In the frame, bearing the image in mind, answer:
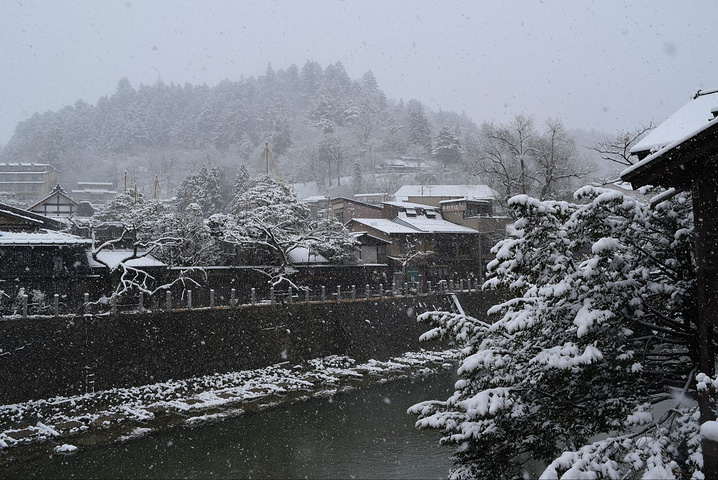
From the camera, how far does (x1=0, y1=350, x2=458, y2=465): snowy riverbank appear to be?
1488cm

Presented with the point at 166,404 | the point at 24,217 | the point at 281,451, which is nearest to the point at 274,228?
the point at 24,217

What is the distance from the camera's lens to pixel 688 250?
618 cm

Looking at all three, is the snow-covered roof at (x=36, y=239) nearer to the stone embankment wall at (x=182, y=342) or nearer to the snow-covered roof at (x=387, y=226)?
the stone embankment wall at (x=182, y=342)

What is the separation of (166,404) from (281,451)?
5.40 metres

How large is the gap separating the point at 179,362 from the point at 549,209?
60.7ft

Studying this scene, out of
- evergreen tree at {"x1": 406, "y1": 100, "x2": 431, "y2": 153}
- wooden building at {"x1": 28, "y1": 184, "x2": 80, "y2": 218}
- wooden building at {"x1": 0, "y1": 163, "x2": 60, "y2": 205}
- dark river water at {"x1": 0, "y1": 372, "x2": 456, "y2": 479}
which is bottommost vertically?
dark river water at {"x1": 0, "y1": 372, "x2": 456, "y2": 479}

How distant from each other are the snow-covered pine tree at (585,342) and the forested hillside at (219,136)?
2529 inches

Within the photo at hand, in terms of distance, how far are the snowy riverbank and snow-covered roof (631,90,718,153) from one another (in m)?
13.4

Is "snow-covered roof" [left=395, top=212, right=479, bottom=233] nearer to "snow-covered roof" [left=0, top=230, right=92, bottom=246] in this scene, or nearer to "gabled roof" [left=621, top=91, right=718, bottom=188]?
"snow-covered roof" [left=0, top=230, right=92, bottom=246]

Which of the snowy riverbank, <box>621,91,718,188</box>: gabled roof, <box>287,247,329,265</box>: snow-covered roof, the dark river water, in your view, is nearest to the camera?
<box>621,91,718,188</box>: gabled roof

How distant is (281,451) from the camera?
48.0 feet

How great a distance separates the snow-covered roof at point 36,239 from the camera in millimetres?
21625

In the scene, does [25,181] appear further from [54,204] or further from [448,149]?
[448,149]

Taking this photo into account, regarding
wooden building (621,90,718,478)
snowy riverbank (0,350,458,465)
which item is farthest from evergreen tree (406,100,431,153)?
wooden building (621,90,718,478)
